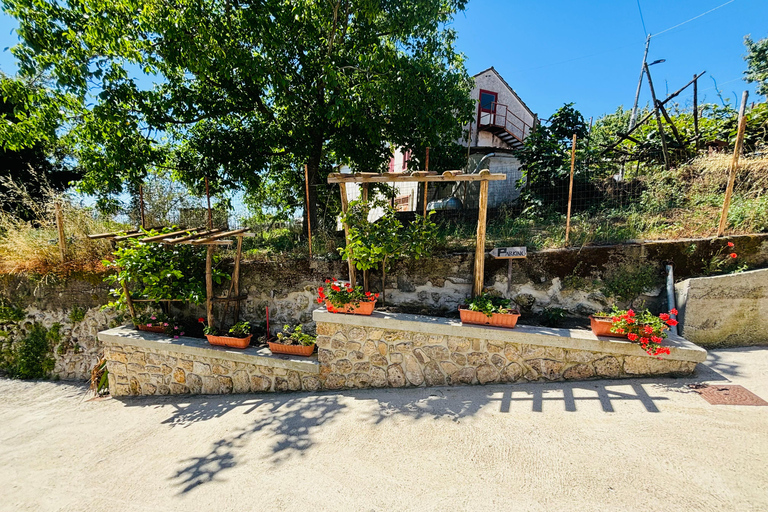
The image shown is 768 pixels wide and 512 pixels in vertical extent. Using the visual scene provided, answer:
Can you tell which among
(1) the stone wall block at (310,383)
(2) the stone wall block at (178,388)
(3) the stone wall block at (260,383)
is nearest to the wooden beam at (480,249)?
(1) the stone wall block at (310,383)

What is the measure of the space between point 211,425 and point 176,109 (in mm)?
5197

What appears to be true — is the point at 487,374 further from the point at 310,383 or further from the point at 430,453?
the point at 310,383

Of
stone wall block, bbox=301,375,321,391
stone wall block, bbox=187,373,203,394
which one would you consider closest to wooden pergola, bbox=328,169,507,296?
stone wall block, bbox=301,375,321,391

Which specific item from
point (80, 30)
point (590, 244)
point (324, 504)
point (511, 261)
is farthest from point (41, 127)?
point (590, 244)

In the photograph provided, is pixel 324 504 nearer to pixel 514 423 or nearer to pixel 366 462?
pixel 366 462

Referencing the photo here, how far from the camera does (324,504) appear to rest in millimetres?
2199

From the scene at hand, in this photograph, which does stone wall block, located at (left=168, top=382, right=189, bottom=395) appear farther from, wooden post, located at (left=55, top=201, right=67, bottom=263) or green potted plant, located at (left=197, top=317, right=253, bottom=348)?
wooden post, located at (left=55, top=201, right=67, bottom=263)

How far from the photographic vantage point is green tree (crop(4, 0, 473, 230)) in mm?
4395

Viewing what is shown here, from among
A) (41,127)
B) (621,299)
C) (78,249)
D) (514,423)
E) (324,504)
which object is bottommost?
→ (324,504)

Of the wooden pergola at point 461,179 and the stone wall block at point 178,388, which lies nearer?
the wooden pergola at point 461,179

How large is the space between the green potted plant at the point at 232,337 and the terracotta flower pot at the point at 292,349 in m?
0.46

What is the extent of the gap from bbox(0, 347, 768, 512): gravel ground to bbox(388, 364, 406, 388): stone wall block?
0.24m

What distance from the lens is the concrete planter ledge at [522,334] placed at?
3275 millimetres

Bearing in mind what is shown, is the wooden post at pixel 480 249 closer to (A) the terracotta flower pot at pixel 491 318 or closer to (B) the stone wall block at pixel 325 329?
(A) the terracotta flower pot at pixel 491 318
